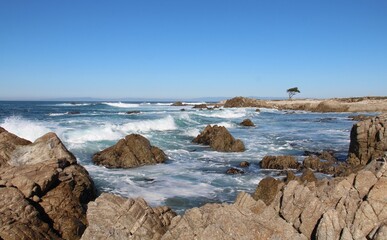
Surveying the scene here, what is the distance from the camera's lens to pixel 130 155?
1894 centimetres

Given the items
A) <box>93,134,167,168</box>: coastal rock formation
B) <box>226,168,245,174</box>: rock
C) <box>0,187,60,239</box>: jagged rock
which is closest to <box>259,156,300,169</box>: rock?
<box>226,168,245,174</box>: rock

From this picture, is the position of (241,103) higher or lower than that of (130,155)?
higher

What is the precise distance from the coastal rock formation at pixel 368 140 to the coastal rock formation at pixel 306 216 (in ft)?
33.4

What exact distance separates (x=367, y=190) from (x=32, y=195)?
7721mm

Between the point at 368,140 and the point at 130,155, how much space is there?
1165cm

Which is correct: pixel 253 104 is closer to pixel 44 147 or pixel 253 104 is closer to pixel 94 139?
pixel 94 139

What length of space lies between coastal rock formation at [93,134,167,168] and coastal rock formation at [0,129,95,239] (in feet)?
19.3

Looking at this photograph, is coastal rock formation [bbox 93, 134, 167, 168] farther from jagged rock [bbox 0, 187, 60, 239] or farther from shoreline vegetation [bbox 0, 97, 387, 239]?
jagged rock [bbox 0, 187, 60, 239]

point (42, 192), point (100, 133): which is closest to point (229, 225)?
point (42, 192)

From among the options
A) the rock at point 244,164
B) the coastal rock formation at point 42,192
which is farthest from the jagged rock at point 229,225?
the rock at point 244,164

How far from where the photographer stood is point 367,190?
7191 mm

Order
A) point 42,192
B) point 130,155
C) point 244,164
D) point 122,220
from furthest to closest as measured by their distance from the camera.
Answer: point 130,155, point 244,164, point 42,192, point 122,220

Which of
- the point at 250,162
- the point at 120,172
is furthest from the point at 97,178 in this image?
the point at 250,162

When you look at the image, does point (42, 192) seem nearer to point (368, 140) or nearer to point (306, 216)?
point (306, 216)
